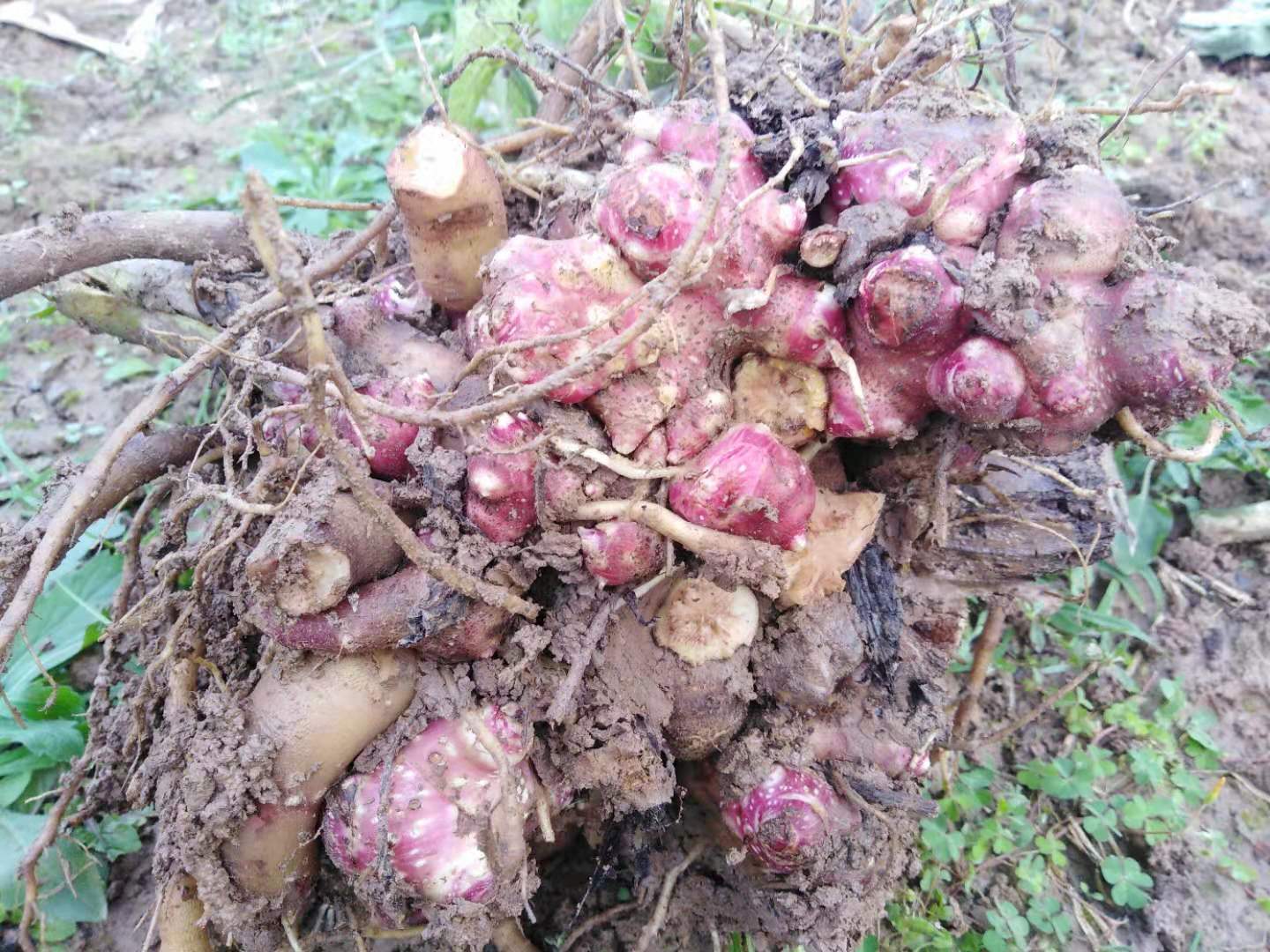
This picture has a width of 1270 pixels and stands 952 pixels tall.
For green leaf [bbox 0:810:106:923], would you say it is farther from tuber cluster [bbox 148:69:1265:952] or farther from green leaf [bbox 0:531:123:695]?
tuber cluster [bbox 148:69:1265:952]

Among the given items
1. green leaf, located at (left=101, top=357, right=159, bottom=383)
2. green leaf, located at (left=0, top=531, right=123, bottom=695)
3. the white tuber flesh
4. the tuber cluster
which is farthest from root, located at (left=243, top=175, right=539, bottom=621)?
green leaf, located at (left=101, top=357, right=159, bottom=383)

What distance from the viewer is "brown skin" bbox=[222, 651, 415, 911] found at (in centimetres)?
131

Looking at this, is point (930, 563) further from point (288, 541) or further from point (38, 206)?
point (38, 206)

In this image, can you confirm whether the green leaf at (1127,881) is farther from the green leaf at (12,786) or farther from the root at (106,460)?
the green leaf at (12,786)

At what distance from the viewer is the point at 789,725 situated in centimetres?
149

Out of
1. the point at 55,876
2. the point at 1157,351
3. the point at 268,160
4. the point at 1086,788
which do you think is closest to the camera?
the point at 1157,351

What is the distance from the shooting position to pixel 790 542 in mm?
1341

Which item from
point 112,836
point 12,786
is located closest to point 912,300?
point 112,836

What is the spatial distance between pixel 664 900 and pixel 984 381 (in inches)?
41.8

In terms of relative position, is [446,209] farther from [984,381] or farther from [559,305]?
[984,381]

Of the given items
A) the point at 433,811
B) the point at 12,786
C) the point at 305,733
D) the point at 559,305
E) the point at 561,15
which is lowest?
the point at 12,786

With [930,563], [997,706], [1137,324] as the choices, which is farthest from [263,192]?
[997,706]

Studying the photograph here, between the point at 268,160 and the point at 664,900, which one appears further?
the point at 268,160

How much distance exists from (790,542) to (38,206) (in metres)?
2.71
